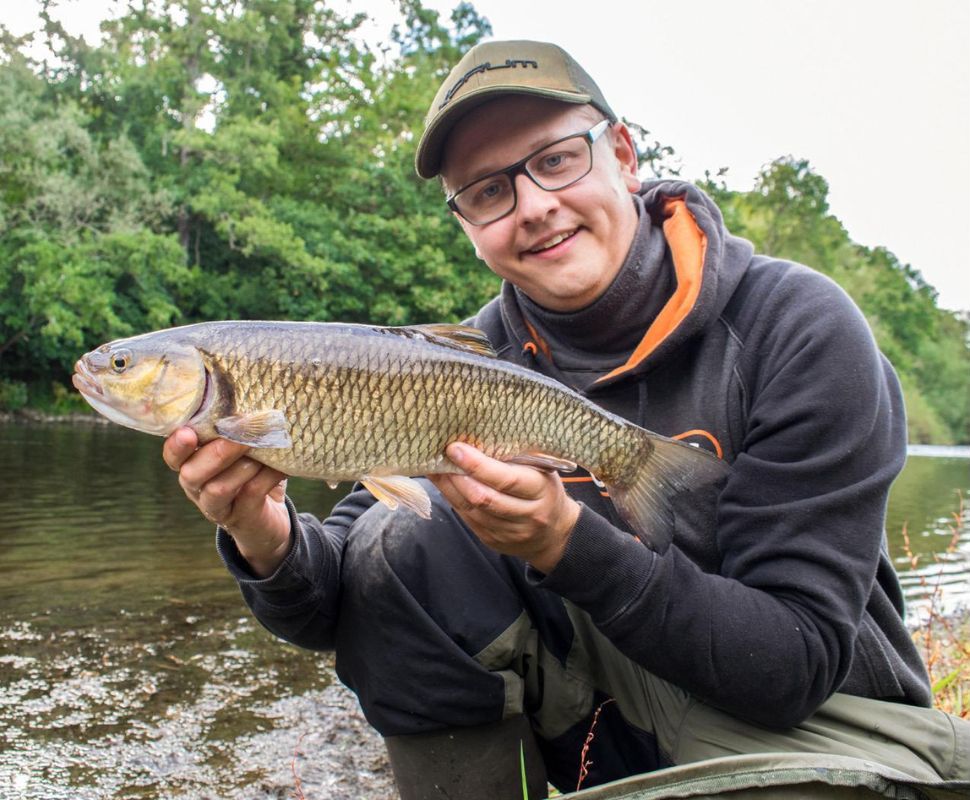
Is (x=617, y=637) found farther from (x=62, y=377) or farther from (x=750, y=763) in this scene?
(x=62, y=377)

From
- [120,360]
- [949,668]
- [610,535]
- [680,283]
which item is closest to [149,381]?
[120,360]

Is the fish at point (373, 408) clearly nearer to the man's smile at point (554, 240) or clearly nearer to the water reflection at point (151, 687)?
the man's smile at point (554, 240)

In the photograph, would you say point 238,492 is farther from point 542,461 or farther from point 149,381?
point 542,461

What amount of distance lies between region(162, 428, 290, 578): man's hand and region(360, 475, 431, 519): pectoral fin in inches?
8.0

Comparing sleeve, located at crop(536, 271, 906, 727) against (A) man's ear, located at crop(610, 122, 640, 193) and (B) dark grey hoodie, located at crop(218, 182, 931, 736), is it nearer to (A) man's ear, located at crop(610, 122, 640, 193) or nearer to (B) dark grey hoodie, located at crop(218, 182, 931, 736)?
(B) dark grey hoodie, located at crop(218, 182, 931, 736)

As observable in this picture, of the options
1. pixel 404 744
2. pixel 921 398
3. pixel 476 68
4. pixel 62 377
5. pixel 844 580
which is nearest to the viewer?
pixel 844 580

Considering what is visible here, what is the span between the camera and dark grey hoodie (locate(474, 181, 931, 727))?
177cm

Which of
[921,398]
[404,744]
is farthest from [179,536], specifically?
[921,398]

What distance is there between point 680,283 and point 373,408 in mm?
840

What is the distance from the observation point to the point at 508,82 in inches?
88.7

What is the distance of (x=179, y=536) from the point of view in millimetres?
7012

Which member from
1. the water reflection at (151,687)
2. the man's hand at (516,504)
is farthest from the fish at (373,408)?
the water reflection at (151,687)

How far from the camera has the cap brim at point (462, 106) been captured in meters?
2.25

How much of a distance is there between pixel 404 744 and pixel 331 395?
86cm
